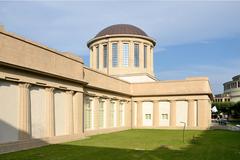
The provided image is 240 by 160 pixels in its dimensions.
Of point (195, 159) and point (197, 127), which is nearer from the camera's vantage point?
point (195, 159)

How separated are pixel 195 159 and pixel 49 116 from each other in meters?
12.0

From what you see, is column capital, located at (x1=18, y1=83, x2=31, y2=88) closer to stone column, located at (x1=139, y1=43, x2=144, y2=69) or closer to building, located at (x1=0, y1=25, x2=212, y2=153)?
building, located at (x1=0, y1=25, x2=212, y2=153)

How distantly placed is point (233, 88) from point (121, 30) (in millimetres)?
117438

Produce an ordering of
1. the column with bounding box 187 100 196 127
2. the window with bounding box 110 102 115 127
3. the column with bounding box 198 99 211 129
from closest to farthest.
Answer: the window with bounding box 110 102 115 127, the column with bounding box 198 99 211 129, the column with bounding box 187 100 196 127

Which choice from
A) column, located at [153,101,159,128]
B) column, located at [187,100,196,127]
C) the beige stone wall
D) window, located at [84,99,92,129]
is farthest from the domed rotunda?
the beige stone wall

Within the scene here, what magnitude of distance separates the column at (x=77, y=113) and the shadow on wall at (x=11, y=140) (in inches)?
270

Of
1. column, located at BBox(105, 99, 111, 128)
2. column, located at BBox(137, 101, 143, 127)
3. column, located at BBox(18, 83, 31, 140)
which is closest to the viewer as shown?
column, located at BBox(18, 83, 31, 140)

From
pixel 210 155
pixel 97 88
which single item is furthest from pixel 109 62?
pixel 210 155

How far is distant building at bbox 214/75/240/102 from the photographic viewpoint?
14312cm

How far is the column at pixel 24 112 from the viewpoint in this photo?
20.5m

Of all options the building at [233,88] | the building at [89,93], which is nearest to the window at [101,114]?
the building at [89,93]

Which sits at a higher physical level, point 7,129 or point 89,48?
point 89,48

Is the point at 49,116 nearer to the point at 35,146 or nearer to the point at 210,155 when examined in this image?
the point at 35,146

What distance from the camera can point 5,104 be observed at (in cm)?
1948
